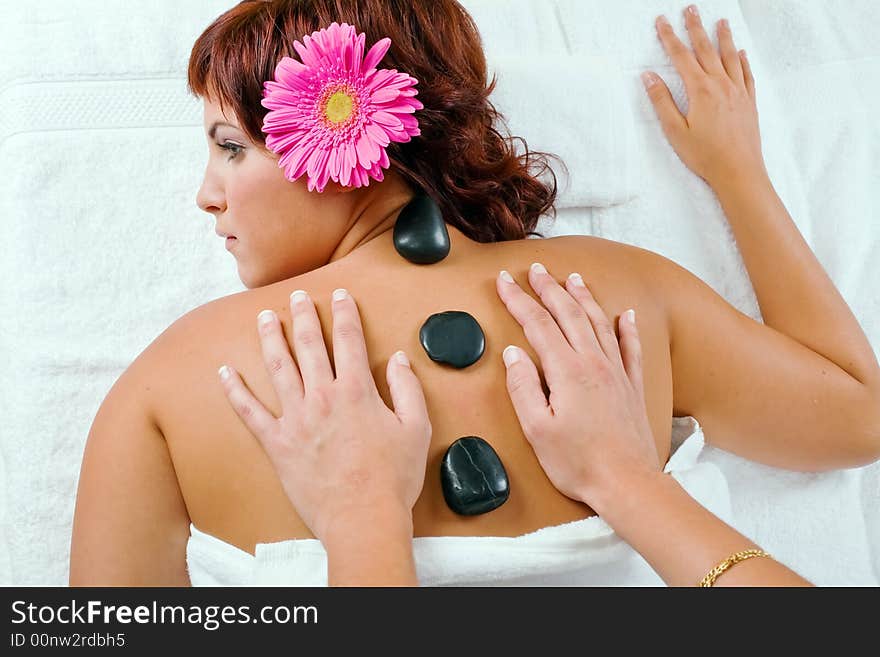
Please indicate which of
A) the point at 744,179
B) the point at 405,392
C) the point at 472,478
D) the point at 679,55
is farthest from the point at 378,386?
the point at 679,55

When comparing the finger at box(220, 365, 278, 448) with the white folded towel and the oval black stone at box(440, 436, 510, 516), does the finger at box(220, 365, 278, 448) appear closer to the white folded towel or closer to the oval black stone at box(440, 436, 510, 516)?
the oval black stone at box(440, 436, 510, 516)

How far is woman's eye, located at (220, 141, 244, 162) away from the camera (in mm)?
1191

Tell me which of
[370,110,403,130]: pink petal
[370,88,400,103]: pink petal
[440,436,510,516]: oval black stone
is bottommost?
[440,436,510,516]: oval black stone

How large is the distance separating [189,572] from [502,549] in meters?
0.38

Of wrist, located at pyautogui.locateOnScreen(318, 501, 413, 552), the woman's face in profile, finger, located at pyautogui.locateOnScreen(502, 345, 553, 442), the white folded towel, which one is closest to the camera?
wrist, located at pyautogui.locateOnScreen(318, 501, 413, 552)

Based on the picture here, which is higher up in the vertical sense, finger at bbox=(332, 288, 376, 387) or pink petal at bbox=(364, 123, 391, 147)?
pink petal at bbox=(364, 123, 391, 147)

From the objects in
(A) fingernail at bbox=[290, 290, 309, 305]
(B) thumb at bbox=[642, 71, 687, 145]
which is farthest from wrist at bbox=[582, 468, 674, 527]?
(B) thumb at bbox=[642, 71, 687, 145]

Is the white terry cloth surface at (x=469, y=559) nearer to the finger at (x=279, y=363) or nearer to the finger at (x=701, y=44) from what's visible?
the finger at (x=279, y=363)

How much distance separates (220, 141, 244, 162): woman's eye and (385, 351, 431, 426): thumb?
0.34 meters

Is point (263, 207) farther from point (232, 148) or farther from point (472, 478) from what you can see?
point (472, 478)

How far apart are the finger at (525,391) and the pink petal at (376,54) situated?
1.20 feet

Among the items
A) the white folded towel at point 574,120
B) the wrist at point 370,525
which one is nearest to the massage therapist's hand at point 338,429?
the wrist at point 370,525

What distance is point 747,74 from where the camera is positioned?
64.2 inches

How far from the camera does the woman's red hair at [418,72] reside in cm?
115
